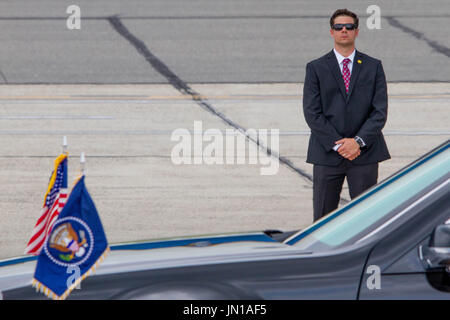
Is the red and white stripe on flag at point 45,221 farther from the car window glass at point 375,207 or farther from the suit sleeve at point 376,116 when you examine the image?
the suit sleeve at point 376,116

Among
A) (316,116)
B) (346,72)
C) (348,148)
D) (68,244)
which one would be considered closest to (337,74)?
(346,72)

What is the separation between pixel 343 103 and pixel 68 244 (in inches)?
123

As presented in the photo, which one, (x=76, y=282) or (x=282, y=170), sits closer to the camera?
(x=76, y=282)

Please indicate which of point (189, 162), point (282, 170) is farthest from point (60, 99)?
point (282, 170)

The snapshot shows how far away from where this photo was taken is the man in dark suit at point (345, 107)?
642cm

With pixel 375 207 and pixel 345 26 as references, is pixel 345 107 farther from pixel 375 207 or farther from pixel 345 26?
pixel 375 207

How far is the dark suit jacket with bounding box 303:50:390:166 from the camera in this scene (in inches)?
254

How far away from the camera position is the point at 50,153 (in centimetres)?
1130

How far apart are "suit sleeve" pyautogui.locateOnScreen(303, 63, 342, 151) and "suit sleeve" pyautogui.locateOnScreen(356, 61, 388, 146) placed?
0.18 metres

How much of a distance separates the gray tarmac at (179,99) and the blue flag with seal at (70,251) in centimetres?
422

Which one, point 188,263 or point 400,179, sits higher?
point 400,179

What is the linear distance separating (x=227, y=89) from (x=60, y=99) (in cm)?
264
